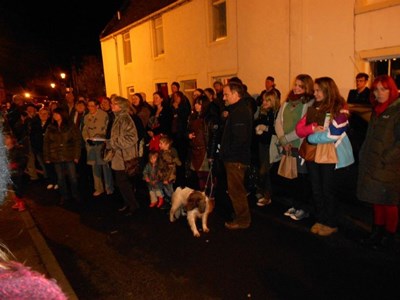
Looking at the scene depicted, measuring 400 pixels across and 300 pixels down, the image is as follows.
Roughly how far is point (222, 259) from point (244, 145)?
150 cm

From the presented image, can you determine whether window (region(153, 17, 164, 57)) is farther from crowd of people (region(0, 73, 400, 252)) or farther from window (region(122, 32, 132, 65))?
crowd of people (region(0, 73, 400, 252))

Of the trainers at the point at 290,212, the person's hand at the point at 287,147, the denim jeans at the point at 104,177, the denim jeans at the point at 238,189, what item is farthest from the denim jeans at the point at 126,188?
the person's hand at the point at 287,147

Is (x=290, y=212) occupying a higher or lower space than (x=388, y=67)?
lower

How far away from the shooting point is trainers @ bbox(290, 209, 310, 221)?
16.6ft

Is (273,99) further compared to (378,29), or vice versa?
(378,29)

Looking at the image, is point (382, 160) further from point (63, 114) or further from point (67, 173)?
point (67, 173)

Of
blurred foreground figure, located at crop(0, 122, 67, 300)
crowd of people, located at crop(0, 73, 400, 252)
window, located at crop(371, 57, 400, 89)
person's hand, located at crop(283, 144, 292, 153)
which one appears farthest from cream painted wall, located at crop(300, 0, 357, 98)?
blurred foreground figure, located at crop(0, 122, 67, 300)

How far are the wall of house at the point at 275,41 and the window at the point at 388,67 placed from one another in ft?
0.75

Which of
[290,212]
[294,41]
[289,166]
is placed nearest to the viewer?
[289,166]

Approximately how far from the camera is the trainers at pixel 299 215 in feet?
16.6

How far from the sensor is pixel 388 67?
7672 mm

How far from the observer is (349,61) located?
26.7 feet

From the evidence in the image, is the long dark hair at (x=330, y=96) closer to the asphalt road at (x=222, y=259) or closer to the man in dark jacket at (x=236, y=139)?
the man in dark jacket at (x=236, y=139)

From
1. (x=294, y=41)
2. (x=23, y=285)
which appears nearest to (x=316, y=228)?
(x=23, y=285)
